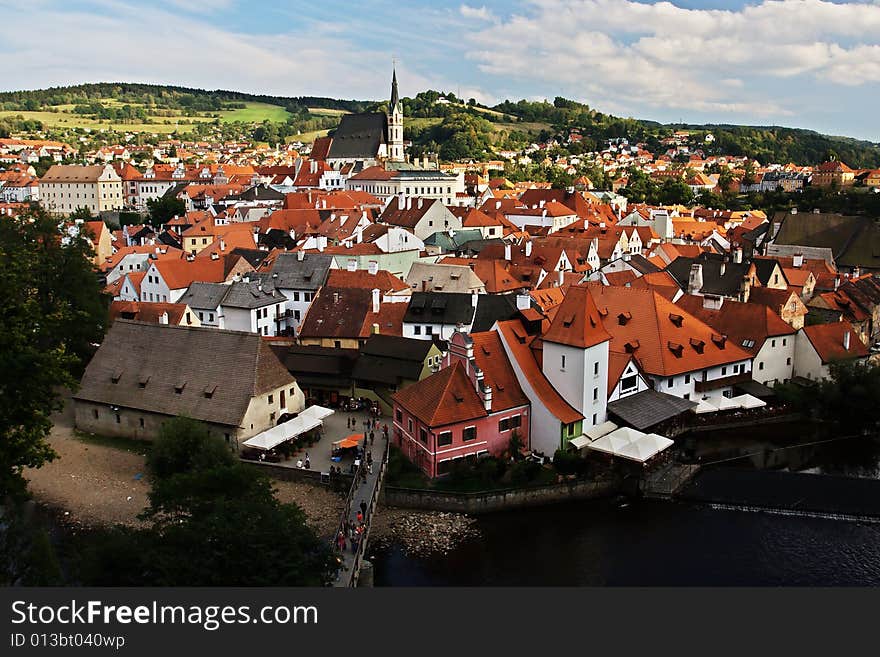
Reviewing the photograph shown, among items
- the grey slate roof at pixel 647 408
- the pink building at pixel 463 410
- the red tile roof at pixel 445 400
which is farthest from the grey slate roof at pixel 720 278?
the red tile roof at pixel 445 400

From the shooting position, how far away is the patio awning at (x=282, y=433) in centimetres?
3017

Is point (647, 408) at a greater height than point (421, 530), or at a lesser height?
greater

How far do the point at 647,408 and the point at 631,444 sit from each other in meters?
3.51

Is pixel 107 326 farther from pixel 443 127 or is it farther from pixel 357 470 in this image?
pixel 443 127

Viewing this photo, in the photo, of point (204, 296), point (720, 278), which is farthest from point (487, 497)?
point (720, 278)

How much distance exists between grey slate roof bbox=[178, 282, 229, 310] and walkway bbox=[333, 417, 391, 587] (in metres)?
17.1

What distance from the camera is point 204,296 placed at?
46.3m

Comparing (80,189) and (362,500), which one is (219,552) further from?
(80,189)

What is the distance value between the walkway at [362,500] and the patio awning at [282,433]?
2543 mm

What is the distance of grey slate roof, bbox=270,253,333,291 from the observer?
48781 mm

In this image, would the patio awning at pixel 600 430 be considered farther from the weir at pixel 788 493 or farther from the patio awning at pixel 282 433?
the patio awning at pixel 282 433

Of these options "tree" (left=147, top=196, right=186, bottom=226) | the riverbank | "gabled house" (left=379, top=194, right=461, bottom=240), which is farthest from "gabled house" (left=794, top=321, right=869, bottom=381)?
"tree" (left=147, top=196, right=186, bottom=226)

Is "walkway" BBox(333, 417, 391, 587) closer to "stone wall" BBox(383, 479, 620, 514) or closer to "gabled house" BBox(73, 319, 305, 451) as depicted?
"stone wall" BBox(383, 479, 620, 514)

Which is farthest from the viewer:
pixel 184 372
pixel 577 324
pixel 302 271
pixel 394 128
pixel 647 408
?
pixel 394 128
